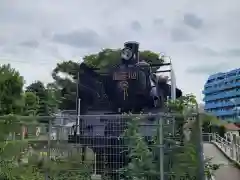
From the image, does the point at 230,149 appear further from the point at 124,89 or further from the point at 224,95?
the point at 224,95

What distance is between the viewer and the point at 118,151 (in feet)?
16.0

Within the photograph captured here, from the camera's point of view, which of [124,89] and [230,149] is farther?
[230,149]

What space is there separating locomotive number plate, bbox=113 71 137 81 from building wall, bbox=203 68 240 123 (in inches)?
2565

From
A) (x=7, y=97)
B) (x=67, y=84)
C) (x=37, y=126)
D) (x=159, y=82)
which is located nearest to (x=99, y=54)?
(x=67, y=84)

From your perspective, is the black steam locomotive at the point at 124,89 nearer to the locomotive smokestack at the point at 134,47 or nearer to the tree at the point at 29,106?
the locomotive smokestack at the point at 134,47

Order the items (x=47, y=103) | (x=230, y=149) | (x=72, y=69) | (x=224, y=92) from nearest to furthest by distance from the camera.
Answer: (x=230, y=149) → (x=47, y=103) → (x=72, y=69) → (x=224, y=92)

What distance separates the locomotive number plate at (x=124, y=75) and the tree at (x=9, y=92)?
4.65 meters

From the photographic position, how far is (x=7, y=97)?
8.38m

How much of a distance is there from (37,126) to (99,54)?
3123 centimetres

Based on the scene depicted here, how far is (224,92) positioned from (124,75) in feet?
248

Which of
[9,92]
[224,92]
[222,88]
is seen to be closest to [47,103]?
[9,92]

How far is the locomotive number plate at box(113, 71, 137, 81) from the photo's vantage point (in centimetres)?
1273

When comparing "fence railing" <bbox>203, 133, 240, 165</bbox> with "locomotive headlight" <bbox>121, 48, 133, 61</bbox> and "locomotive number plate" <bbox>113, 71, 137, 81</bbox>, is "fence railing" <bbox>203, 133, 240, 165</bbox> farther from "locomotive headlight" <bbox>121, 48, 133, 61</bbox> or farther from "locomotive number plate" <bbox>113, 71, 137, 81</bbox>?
"locomotive headlight" <bbox>121, 48, 133, 61</bbox>

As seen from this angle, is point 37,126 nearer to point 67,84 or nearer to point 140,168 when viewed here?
point 140,168
